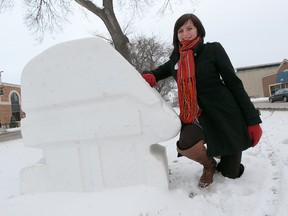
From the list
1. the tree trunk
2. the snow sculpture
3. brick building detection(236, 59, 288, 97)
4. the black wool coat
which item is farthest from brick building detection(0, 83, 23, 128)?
the black wool coat

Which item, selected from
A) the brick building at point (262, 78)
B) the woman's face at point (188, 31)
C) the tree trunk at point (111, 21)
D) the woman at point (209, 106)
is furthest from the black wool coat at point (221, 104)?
the brick building at point (262, 78)

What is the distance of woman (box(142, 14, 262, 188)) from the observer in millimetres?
2729

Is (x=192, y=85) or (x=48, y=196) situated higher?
(x=192, y=85)

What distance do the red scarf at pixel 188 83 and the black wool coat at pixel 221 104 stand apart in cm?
6

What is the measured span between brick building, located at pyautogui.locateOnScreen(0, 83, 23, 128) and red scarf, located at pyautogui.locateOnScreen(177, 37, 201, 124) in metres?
40.6

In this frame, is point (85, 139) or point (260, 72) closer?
point (85, 139)

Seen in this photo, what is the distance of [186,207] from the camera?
2.38m

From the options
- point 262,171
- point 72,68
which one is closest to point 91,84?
point 72,68

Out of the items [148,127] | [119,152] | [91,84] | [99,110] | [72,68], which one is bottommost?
[119,152]

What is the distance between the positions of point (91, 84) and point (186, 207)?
131cm

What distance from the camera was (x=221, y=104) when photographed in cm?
276

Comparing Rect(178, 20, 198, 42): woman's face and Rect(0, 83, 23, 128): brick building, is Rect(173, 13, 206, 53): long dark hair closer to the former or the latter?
Rect(178, 20, 198, 42): woman's face

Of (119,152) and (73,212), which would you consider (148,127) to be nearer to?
(119,152)

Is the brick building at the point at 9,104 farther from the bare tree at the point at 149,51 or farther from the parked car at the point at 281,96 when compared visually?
the parked car at the point at 281,96
